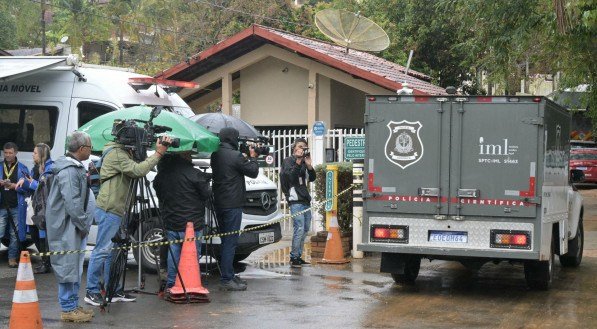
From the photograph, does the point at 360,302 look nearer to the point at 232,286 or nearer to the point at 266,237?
the point at 232,286

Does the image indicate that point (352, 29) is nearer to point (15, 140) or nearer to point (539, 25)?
point (539, 25)

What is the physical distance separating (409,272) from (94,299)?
4197 mm

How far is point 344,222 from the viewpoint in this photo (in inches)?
623

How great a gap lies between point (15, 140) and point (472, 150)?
7072 millimetres

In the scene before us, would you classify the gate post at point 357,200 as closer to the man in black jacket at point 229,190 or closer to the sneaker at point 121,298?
the man in black jacket at point 229,190

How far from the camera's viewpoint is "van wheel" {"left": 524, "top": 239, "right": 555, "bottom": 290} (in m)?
11.8

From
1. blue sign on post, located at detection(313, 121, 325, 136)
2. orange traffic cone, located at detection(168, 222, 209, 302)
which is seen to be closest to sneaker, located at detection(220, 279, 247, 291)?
orange traffic cone, located at detection(168, 222, 209, 302)

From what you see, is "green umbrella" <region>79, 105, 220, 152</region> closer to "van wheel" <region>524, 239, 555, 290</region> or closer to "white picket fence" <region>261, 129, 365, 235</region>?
"van wheel" <region>524, 239, 555, 290</region>

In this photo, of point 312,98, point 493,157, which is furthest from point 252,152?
point 312,98

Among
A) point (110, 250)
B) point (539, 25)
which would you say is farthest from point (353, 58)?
point (110, 250)

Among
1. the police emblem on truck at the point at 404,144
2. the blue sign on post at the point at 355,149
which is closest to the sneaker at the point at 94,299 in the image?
the police emblem on truck at the point at 404,144

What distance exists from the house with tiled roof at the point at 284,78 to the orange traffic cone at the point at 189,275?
37.1 feet

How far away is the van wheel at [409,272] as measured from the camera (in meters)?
12.3

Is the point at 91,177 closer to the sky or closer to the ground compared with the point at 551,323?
closer to the sky
